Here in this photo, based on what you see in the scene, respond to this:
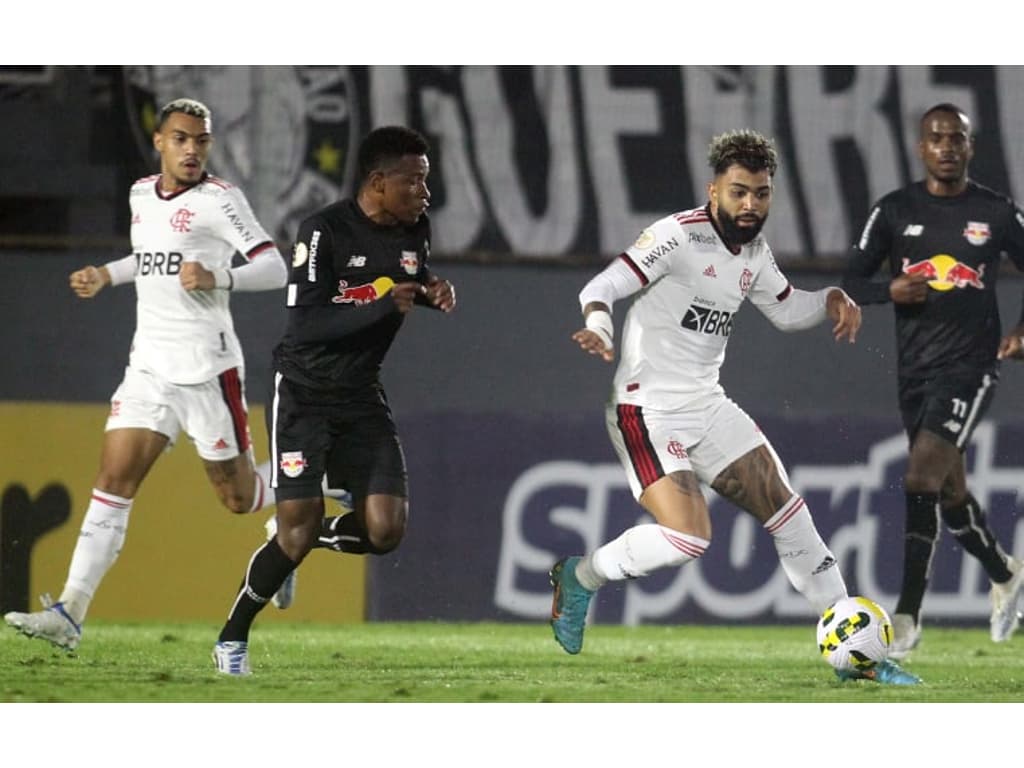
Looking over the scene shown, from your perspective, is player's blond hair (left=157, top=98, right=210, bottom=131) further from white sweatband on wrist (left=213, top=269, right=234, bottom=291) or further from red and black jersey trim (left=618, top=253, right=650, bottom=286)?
red and black jersey trim (left=618, top=253, right=650, bottom=286)

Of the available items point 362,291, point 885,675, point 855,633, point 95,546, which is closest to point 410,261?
point 362,291

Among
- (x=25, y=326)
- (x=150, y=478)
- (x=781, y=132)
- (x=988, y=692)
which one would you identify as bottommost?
(x=988, y=692)

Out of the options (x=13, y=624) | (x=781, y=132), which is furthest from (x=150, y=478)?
(x=781, y=132)

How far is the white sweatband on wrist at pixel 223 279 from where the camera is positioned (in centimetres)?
563

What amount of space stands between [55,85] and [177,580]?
6.23 ft

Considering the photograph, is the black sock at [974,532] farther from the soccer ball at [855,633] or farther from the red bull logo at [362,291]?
the red bull logo at [362,291]

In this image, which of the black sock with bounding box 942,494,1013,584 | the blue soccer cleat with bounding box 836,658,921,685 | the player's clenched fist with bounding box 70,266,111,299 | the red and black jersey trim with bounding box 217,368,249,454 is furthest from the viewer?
the black sock with bounding box 942,494,1013,584

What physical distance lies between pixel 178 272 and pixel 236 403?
1.55ft

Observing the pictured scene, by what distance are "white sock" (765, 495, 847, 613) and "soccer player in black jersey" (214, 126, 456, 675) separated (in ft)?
3.76

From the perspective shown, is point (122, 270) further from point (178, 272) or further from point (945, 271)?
point (945, 271)

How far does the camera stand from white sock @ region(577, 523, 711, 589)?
532 centimetres

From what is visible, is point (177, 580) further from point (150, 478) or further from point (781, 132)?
point (781, 132)

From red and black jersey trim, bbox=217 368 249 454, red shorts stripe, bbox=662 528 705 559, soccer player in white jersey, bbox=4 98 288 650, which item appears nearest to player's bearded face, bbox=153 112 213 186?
soccer player in white jersey, bbox=4 98 288 650

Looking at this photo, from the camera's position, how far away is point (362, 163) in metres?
5.32
